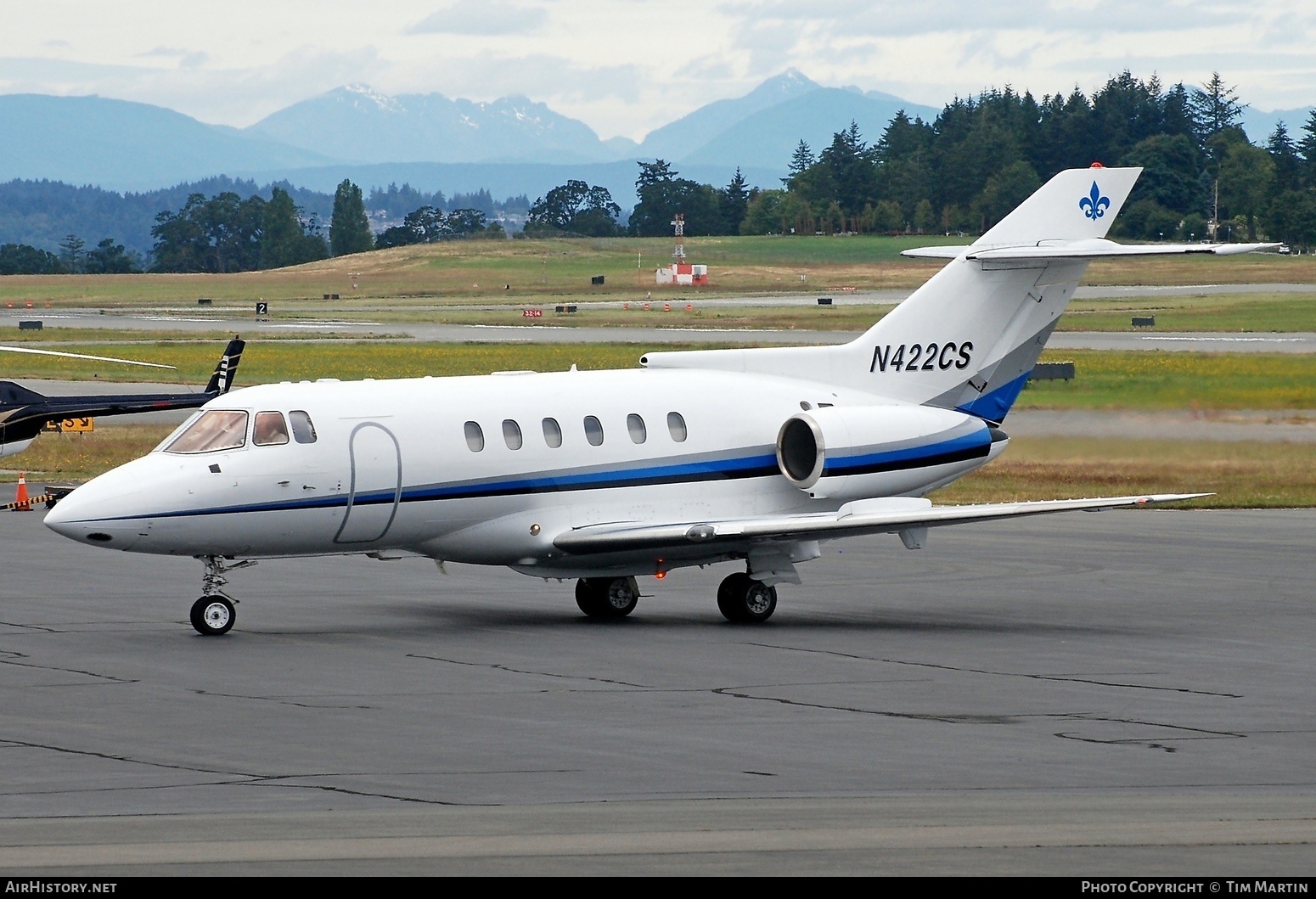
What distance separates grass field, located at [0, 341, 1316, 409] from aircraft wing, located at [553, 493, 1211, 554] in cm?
1791

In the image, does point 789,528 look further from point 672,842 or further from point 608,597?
point 672,842

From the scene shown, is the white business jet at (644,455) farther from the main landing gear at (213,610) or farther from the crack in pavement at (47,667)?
the crack in pavement at (47,667)

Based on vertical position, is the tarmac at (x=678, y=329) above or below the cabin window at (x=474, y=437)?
below

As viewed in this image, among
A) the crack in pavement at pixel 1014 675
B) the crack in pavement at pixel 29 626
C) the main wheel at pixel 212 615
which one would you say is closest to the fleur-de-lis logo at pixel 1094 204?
the crack in pavement at pixel 1014 675

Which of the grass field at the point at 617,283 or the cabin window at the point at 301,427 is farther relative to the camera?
the grass field at the point at 617,283

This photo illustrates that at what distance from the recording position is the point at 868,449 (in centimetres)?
2534

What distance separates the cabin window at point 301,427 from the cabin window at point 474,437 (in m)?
1.89

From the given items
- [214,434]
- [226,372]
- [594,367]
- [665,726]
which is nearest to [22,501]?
[226,372]

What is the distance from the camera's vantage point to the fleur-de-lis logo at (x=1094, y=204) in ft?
89.4

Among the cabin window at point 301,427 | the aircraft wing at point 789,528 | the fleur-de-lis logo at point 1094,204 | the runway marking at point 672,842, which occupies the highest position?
the fleur-de-lis logo at point 1094,204

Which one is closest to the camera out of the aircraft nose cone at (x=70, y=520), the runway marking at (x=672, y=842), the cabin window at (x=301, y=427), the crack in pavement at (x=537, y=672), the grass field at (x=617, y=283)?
the runway marking at (x=672, y=842)

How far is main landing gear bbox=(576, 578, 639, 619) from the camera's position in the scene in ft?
81.8

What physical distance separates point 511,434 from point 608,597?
99.7 inches

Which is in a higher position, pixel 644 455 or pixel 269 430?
pixel 269 430
